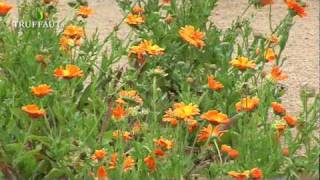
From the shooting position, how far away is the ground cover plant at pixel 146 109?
115 inches

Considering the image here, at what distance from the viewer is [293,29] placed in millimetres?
6125

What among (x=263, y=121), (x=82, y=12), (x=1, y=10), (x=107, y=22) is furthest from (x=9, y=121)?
(x=107, y=22)

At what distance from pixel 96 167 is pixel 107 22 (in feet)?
11.1

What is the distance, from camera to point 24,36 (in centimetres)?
375

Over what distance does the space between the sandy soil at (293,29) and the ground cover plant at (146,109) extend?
781 mm

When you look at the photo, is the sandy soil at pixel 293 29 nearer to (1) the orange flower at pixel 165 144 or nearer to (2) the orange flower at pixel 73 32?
(2) the orange flower at pixel 73 32

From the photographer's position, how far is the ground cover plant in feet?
9.62

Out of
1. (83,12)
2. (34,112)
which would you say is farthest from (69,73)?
(83,12)

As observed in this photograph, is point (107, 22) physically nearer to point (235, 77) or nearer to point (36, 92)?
point (235, 77)

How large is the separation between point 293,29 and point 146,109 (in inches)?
119

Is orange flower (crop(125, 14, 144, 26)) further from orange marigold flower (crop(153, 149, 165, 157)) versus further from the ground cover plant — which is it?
orange marigold flower (crop(153, 149, 165, 157))

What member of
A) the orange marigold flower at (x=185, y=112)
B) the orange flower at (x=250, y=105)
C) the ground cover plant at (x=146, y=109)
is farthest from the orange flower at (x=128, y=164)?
the orange flower at (x=250, y=105)

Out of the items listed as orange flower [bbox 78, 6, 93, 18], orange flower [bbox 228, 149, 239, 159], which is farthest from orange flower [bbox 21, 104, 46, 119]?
orange flower [bbox 78, 6, 93, 18]

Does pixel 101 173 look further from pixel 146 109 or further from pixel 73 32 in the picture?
pixel 73 32
